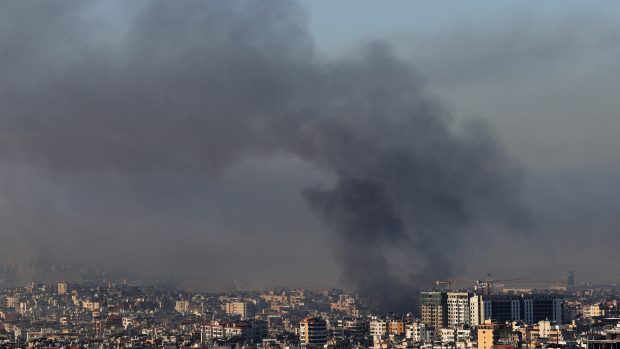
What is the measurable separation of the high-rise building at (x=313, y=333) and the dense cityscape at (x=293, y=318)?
0.05 metres

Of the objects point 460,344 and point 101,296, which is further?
point 101,296

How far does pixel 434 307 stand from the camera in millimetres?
83438

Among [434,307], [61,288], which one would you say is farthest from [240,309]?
[434,307]

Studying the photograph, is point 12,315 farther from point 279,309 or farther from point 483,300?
point 483,300

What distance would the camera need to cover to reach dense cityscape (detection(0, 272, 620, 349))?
66500 mm

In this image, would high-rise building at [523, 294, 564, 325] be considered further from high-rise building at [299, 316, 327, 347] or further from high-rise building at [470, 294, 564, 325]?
high-rise building at [299, 316, 327, 347]

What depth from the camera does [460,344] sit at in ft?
198

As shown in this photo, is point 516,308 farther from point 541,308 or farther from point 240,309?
point 240,309

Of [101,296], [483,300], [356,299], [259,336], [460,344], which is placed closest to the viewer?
[460,344]

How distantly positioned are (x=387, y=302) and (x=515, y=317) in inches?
294

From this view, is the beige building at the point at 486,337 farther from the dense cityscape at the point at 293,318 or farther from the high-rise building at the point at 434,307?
the high-rise building at the point at 434,307

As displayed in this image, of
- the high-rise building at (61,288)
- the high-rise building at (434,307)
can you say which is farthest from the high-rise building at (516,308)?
the high-rise building at (61,288)

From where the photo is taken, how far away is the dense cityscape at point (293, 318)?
66500 mm

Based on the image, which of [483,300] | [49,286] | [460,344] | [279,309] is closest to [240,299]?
[279,309]
